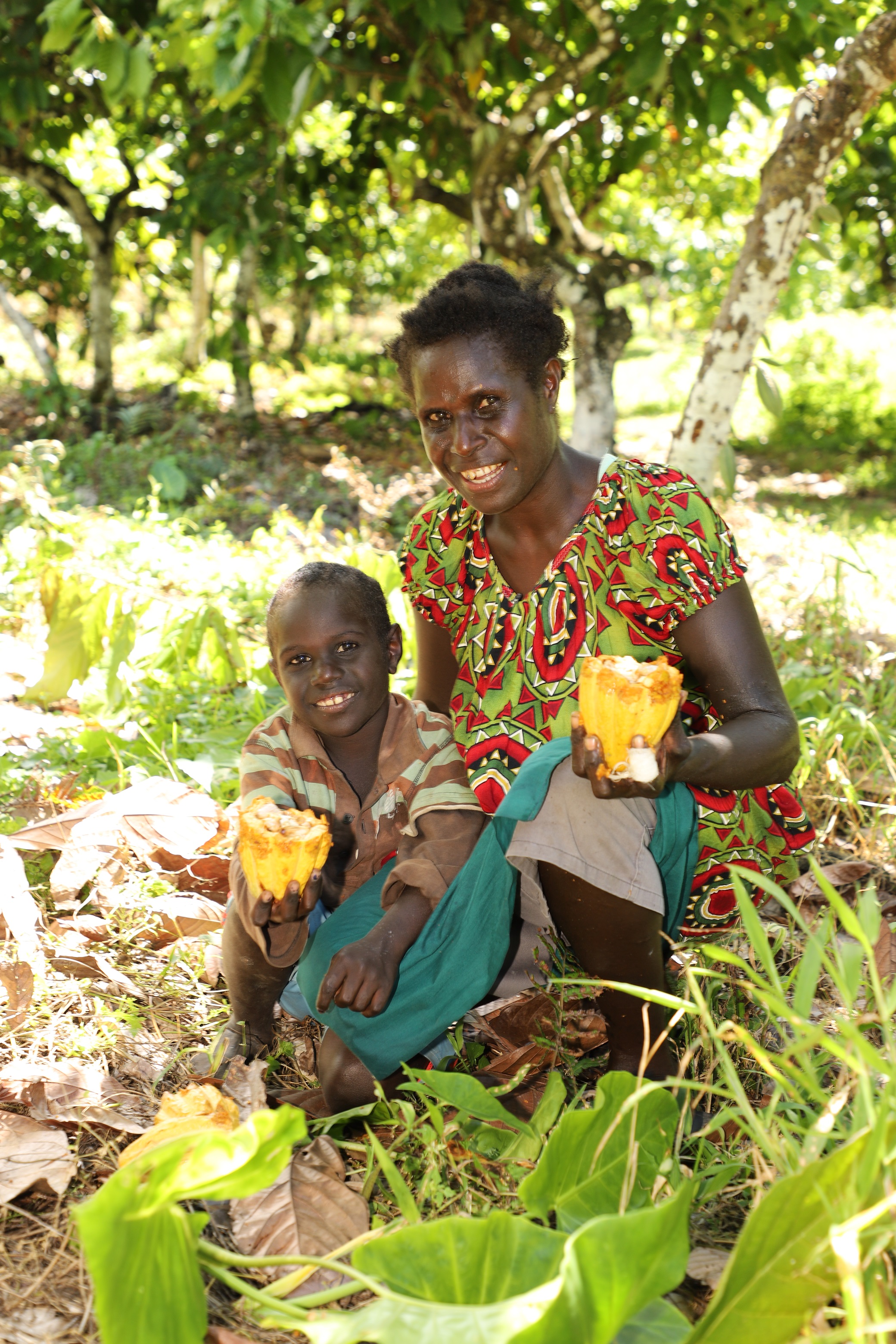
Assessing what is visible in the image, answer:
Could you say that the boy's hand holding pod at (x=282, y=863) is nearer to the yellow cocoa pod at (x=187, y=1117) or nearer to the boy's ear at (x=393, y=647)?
the yellow cocoa pod at (x=187, y=1117)

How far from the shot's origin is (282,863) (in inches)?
61.8

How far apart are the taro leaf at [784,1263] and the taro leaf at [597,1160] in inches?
10.4

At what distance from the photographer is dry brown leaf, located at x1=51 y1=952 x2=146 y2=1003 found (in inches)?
76.5

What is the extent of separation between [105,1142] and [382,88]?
497 centimetres

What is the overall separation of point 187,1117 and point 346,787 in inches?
25.5

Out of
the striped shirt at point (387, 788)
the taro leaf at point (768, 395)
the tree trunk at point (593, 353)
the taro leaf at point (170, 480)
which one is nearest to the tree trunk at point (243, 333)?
the taro leaf at point (170, 480)

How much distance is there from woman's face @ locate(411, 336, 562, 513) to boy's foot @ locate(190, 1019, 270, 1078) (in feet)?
3.16

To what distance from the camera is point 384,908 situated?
1778 millimetres

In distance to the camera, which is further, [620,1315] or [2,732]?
[2,732]

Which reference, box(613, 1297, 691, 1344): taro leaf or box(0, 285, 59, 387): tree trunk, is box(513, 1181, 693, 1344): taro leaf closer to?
box(613, 1297, 691, 1344): taro leaf

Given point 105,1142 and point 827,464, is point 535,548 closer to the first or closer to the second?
point 105,1142

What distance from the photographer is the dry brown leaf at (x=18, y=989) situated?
180cm

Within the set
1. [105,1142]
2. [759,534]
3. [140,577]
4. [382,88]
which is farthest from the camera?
[759,534]

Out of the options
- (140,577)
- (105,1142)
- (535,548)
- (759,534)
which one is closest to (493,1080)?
(105,1142)
